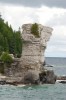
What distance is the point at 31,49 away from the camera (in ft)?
324

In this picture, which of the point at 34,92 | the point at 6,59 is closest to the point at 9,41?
the point at 6,59

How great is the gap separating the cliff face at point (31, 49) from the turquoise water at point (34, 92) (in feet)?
16.7

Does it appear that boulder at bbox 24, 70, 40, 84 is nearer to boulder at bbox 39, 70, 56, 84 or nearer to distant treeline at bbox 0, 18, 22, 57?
boulder at bbox 39, 70, 56, 84

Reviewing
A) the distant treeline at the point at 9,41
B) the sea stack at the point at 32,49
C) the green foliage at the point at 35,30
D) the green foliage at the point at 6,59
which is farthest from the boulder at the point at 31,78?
the distant treeline at the point at 9,41

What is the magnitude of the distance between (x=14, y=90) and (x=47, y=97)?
31.8 ft

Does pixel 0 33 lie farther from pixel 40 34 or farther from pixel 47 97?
pixel 47 97

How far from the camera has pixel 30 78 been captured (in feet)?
310

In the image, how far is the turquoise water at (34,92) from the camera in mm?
76662

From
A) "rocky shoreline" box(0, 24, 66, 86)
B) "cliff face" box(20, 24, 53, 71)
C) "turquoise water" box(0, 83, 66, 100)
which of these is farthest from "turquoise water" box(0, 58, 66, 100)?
"cliff face" box(20, 24, 53, 71)

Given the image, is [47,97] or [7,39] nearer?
[47,97]

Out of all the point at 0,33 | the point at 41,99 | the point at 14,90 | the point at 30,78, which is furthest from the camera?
the point at 0,33

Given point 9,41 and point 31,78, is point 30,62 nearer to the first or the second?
point 31,78

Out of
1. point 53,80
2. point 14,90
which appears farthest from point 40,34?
point 14,90

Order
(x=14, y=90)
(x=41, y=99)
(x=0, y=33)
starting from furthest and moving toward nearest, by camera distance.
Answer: (x=0, y=33) < (x=14, y=90) < (x=41, y=99)
